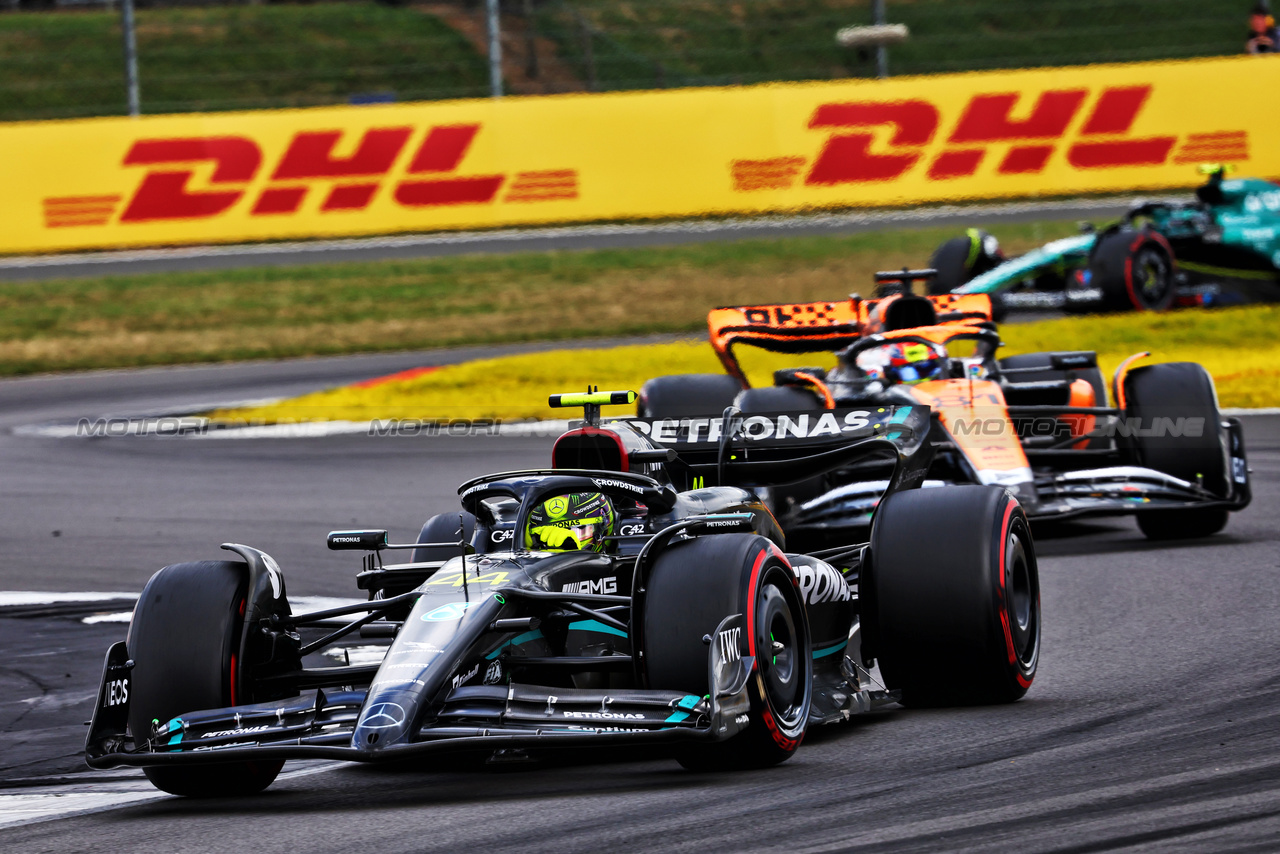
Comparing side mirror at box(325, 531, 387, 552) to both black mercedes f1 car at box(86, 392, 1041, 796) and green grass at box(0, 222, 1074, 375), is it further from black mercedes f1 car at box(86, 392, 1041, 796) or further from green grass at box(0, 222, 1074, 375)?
green grass at box(0, 222, 1074, 375)

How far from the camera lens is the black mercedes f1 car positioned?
208 inches

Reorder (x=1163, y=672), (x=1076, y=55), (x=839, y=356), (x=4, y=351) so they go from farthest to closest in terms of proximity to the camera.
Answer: (x=1076, y=55) < (x=4, y=351) < (x=839, y=356) < (x=1163, y=672)

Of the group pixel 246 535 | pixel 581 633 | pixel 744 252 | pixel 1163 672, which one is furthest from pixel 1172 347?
pixel 581 633

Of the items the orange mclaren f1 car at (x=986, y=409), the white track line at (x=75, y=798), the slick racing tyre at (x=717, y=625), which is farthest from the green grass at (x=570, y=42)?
the slick racing tyre at (x=717, y=625)

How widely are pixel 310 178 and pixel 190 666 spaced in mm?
18803

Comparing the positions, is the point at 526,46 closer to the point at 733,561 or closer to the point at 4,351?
the point at 4,351

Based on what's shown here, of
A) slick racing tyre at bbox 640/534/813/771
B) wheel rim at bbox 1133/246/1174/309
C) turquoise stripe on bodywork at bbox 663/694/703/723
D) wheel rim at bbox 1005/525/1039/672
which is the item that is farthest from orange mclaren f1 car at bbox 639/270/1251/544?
wheel rim at bbox 1133/246/1174/309

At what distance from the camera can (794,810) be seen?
5043mm

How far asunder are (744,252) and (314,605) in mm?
15107

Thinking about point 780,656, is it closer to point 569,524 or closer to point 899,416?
point 569,524

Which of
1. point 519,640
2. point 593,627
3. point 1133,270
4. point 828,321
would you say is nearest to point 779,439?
point 593,627

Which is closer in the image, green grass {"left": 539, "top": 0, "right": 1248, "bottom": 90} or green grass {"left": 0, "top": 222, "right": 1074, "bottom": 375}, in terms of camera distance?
green grass {"left": 0, "top": 222, "right": 1074, "bottom": 375}

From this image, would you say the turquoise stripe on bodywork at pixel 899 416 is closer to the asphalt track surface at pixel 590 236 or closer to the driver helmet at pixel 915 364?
the driver helmet at pixel 915 364

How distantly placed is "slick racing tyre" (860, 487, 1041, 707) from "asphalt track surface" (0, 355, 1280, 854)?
0.12 metres
